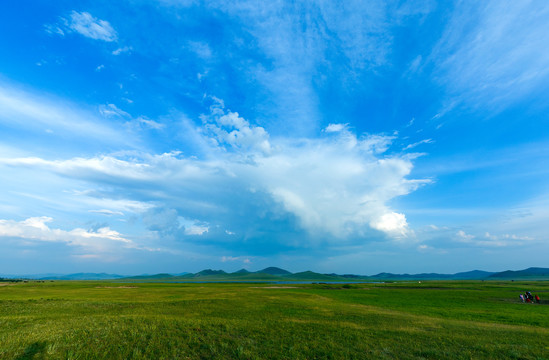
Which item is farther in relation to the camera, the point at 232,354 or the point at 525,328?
the point at 525,328

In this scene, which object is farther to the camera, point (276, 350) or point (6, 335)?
point (6, 335)

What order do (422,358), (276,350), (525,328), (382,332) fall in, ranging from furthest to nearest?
(525,328) < (382,332) < (276,350) < (422,358)

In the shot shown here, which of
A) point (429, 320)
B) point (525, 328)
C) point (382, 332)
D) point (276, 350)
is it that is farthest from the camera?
point (429, 320)

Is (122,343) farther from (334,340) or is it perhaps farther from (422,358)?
(422,358)

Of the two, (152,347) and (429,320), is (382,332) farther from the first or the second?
(152,347)

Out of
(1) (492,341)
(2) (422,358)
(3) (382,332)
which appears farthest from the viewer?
(3) (382,332)

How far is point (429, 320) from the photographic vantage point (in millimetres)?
29453

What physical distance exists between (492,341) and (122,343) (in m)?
30.0

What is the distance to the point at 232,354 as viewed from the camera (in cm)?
1784

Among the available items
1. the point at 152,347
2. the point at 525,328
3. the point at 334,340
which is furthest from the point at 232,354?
the point at 525,328

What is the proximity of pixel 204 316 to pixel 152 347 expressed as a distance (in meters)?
12.8

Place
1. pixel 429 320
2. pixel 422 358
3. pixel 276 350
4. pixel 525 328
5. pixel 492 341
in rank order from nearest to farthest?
1. pixel 422 358
2. pixel 276 350
3. pixel 492 341
4. pixel 525 328
5. pixel 429 320

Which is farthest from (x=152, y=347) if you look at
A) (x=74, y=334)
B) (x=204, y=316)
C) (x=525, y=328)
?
(x=525, y=328)

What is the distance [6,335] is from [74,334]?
580cm
